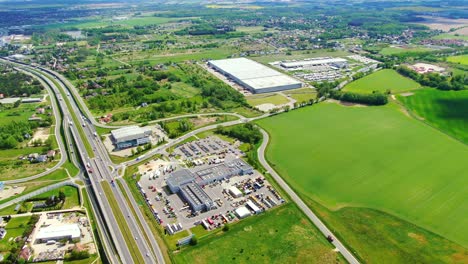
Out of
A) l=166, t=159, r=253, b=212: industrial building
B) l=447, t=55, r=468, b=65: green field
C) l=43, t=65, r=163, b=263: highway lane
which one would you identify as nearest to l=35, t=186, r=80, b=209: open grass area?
l=43, t=65, r=163, b=263: highway lane

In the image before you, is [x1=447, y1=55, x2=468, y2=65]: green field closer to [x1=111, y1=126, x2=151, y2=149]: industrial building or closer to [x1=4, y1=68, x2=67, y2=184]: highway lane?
[x1=111, y1=126, x2=151, y2=149]: industrial building

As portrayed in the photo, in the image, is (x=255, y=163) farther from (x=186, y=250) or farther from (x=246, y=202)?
(x=186, y=250)

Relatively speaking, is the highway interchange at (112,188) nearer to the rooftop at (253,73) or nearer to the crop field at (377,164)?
the crop field at (377,164)

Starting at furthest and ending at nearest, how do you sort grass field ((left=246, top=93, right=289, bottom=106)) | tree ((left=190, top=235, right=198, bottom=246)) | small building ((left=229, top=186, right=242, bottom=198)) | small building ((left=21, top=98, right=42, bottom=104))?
small building ((left=21, top=98, right=42, bottom=104)) → grass field ((left=246, top=93, right=289, bottom=106)) → small building ((left=229, top=186, right=242, bottom=198)) → tree ((left=190, top=235, right=198, bottom=246))

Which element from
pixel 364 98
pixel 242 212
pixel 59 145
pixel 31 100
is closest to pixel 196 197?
pixel 242 212

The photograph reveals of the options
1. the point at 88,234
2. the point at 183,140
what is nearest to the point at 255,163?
the point at 183,140

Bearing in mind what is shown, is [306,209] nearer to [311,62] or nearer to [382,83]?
[382,83]

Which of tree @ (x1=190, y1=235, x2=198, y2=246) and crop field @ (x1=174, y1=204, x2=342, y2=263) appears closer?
crop field @ (x1=174, y1=204, x2=342, y2=263)
